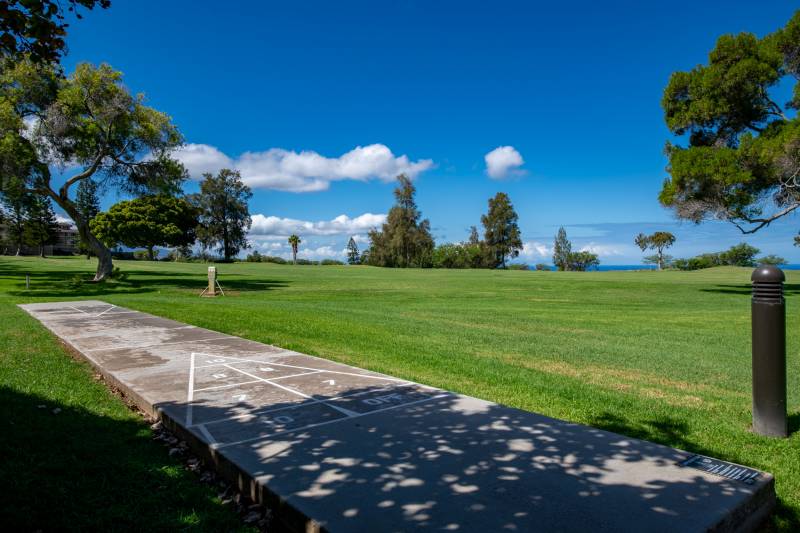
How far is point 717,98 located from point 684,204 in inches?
228

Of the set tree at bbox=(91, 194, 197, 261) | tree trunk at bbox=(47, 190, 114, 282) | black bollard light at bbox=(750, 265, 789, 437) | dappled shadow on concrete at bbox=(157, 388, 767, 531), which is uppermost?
tree at bbox=(91, 194, 197, 261)

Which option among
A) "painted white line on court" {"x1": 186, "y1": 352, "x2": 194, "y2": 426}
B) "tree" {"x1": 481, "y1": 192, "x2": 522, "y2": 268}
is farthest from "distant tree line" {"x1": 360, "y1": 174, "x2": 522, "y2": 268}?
"painted white line on court" {"x1": 186, "y1": 352, "x2": 194, "y2": 426}

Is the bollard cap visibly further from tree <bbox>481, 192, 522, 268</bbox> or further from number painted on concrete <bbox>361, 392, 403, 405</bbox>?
tree <bbox>481, 192, 522, 268</bbox>

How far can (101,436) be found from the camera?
16.1 feet

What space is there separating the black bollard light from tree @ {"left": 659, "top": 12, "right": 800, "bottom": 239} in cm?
2459

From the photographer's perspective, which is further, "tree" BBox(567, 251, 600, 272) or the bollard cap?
"tree" BBox(567, 251, 600, 272)

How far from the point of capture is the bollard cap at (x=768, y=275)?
15.3 ft

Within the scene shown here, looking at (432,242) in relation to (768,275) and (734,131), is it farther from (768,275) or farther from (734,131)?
(768,275)

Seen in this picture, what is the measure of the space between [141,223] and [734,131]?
70.7 meters

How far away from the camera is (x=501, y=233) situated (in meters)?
88.4

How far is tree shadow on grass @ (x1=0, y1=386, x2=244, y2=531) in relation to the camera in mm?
3314

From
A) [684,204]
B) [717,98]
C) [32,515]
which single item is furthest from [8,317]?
[717,98]

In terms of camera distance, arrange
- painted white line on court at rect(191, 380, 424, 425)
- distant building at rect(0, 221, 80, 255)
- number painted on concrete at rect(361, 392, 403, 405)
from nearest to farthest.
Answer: painted white line on court at rect(191, 380, 424, 425) → number painted on concrete at rect(361, 392, 403, 405) → distant building at rect(0, 221, 80, 255)

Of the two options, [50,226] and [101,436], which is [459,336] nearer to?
[101,436]
